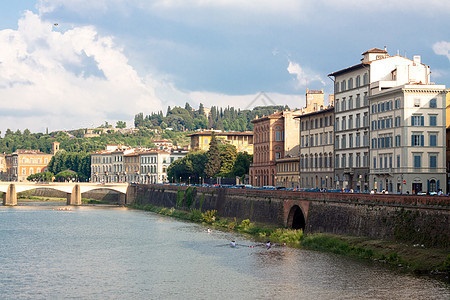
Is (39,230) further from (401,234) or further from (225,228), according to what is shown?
(401,234)

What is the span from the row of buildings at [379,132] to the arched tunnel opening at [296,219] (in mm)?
11133

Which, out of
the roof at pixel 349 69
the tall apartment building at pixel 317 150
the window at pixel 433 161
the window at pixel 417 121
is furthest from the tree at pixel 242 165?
the window at pixel 417 121

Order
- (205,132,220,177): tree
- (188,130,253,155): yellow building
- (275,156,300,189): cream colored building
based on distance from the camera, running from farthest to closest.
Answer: (188,130,253,155): yellow building < (205,132,220,177): tree < (275,156,300,189): cream colored building

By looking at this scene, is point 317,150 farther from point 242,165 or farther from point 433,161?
point 242,165

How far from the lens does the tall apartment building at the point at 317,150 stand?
98.1 m

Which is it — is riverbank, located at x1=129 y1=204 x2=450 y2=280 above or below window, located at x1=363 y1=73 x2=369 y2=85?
below

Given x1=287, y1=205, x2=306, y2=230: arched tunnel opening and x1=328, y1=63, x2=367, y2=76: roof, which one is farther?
x1=328, y1=63, x2=367, y2=76: roof

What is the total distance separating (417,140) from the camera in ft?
256

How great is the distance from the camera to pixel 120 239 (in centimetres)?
7744

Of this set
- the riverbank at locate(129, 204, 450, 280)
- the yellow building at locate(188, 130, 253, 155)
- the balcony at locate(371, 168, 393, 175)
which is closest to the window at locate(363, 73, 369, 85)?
the balcony at locate(371, 168, 393, 175)

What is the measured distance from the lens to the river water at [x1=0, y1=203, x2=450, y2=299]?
45.0 m

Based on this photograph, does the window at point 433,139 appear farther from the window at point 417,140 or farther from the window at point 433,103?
the window at point 433,103

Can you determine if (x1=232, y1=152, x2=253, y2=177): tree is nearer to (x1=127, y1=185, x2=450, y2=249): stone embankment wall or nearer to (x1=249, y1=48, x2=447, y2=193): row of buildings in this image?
(x1=249, y1=48, x2=447, y2=193): row of buildings

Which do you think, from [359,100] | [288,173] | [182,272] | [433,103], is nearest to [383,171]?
[433,103]
